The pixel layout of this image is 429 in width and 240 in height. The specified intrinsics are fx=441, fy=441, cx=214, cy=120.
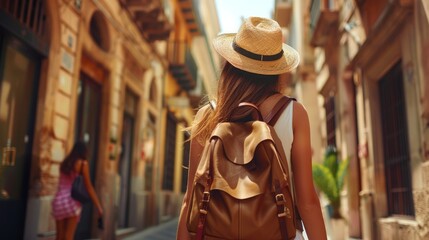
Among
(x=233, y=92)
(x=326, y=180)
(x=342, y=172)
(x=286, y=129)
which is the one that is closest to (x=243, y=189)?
(x=286, y=129)

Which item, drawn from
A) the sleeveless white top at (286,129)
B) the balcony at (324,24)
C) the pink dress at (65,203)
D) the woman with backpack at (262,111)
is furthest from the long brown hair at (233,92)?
the balcony at (324,24)

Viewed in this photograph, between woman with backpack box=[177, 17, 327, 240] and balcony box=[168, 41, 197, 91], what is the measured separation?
43.5 feet

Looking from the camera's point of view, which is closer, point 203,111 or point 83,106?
point 203,111

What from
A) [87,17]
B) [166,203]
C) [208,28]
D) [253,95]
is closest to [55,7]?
[87,17]

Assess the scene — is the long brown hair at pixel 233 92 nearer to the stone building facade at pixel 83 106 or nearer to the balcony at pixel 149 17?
the stone building facade at pixel 83 106

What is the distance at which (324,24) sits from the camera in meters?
9.84

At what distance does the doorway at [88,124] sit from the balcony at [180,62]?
21.0 feet

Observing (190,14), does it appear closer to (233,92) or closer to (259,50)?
(259,50)

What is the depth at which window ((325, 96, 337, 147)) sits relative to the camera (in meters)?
10.8

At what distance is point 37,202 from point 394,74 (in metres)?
5.67

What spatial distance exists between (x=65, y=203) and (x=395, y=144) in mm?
4918

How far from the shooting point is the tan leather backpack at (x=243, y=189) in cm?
139

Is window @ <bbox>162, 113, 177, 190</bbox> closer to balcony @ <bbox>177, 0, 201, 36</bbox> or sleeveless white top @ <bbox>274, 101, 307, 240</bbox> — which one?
balcony @ <bbox>177, 0, 201, 36</bbox>

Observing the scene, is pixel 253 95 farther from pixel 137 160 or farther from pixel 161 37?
pixel 161 37
